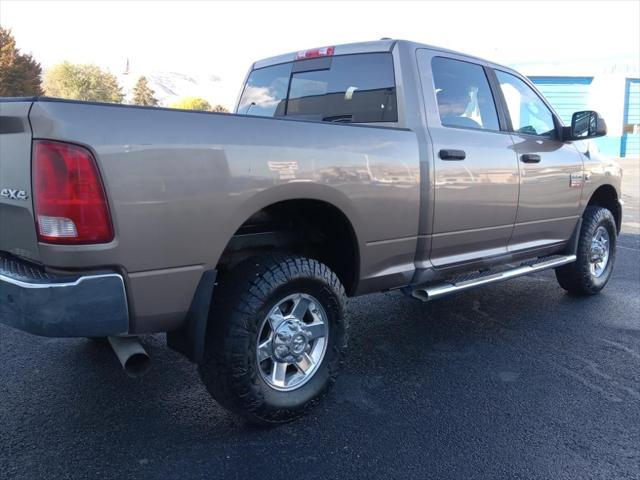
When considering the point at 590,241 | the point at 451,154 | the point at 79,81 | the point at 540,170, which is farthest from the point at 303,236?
the point at 79,81

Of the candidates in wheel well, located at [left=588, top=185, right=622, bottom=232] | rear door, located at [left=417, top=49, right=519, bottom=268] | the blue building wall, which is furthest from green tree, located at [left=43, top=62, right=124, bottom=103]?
rear door, located at [left=417, top=49, right=519, bottom=268]

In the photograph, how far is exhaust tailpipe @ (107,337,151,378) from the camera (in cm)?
245

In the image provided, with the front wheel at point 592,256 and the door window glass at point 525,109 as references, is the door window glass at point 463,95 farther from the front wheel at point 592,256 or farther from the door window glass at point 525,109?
the front wheel at point 592,256

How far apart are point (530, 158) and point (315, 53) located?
176 centimetres

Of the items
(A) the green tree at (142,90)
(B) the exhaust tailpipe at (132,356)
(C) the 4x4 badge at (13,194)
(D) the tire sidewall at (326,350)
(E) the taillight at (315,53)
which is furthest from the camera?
(A) the green tree at (142,90)

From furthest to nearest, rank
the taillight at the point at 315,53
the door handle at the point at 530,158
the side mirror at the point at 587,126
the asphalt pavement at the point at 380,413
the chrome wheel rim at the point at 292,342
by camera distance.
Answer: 1. the side mirror at the point at 587,126
2. the door handle at the point at 530,158
3. the taillight at the point at 315,53
4. the chrome wheel rim at the point at 292,342
5. the asphalt pavement at the point at 380,413

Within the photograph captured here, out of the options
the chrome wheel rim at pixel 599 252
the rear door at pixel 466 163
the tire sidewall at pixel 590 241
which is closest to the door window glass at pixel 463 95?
the rear door at pixel 466 163

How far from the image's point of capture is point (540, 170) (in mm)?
4328

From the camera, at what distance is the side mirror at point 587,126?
15.0 feet

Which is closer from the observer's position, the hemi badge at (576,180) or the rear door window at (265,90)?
the rear door window at (265,90)

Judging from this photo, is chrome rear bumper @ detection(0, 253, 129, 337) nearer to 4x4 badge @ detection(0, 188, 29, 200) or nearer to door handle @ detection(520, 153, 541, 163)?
4x4 badge @ detection(0, 188, 29, 200)

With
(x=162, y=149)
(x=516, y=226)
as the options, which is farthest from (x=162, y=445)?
(x=516, y=226)

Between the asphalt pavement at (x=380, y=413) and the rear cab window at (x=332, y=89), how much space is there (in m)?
1.64

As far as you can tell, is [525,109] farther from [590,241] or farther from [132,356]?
[132,356]
